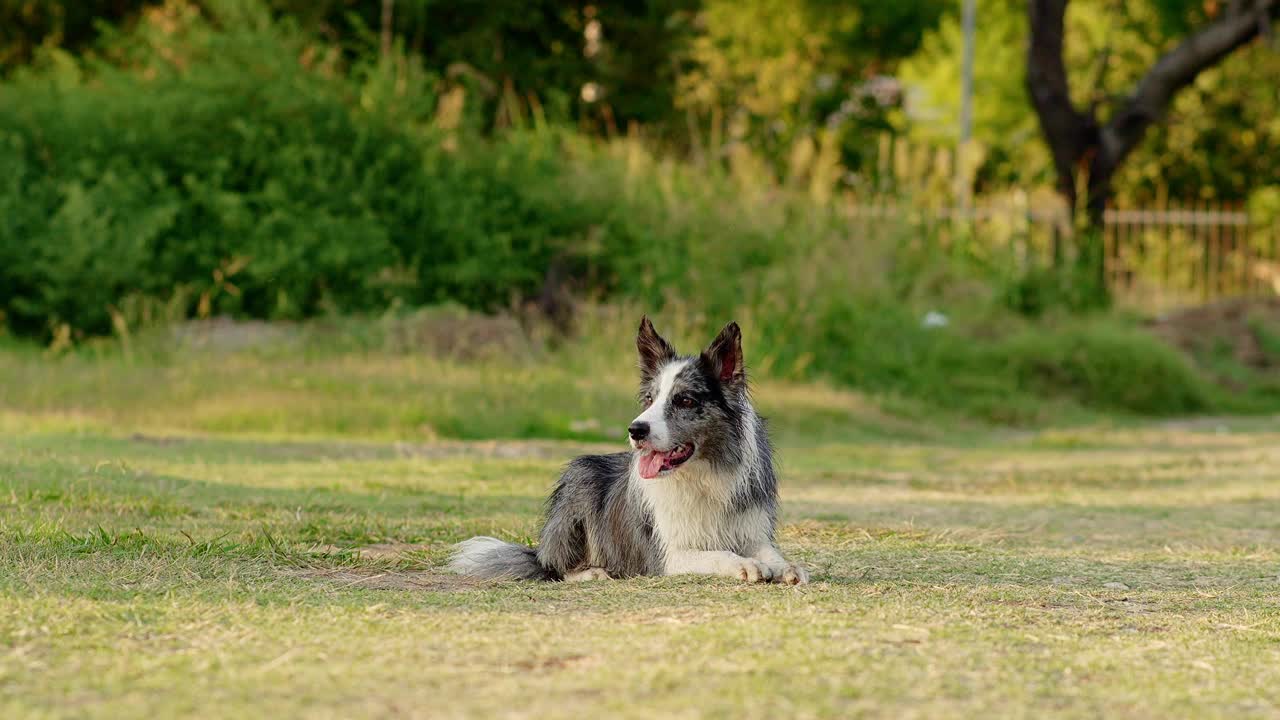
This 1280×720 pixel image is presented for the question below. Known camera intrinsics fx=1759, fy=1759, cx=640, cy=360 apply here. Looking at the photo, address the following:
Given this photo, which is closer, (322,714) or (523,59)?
(322,714)

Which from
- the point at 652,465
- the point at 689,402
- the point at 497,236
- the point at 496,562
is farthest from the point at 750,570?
the point at 497,236

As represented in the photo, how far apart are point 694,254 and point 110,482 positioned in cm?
1059

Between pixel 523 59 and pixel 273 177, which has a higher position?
pixel 523 59

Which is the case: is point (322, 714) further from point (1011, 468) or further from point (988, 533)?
point (1011, 468)

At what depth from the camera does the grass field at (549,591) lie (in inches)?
190

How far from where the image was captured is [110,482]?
9.98 meters

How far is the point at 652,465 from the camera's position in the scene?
7223mm

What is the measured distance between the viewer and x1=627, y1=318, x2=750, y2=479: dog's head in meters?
7.21

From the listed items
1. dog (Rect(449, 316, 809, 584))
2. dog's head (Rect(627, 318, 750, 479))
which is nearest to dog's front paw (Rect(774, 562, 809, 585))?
dog (Rect(449, 316, 809, 584))

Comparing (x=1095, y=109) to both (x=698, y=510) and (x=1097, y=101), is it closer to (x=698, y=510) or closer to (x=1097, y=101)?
(x=1097, y=101)

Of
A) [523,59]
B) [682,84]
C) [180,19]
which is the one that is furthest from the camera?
[682,84]

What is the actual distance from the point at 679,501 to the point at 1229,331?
65.3 ft

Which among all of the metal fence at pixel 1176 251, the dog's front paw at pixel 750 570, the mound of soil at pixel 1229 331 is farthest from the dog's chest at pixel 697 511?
the metal fence at pixel 1176 251

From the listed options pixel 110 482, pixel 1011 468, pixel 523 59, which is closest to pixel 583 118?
pixel 523 59
